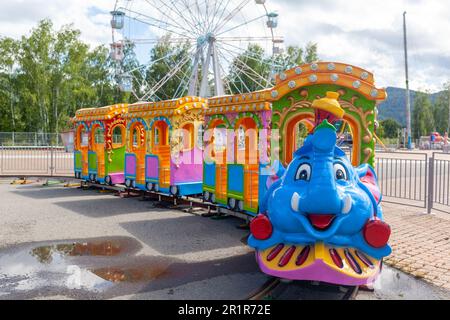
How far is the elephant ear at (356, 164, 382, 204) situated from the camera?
5.17 meters

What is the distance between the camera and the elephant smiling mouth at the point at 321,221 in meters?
4.34

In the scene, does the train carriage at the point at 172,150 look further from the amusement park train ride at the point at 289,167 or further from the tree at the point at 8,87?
the tree at the point at 8,87

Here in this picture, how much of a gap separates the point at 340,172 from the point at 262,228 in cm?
105

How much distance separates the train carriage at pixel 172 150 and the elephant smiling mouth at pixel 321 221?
6.32 meters

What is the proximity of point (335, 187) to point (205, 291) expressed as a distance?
6.39 feet

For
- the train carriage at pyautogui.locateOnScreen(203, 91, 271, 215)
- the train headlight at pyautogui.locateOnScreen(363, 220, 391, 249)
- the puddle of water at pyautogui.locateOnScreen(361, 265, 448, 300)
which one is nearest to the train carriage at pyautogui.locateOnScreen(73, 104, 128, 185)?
the train carriage at pyautogui.locateOnScreen(203, 91, 271, 215)

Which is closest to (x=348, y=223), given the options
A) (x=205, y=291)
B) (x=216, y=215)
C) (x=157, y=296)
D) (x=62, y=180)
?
(x=205, y=291)

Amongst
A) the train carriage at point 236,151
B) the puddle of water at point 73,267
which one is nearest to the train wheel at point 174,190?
the train carriage at point 236,151

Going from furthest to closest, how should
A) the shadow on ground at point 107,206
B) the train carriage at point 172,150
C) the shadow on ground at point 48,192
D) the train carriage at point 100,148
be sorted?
1. the train carriage at point 100,148
2. the shadow on ground at point 48,192
3. the train carriage at point 172,150
4. the shadow on ground at point 107,206

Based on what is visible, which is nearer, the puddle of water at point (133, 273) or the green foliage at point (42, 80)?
the puddle of water at point (133, 273)

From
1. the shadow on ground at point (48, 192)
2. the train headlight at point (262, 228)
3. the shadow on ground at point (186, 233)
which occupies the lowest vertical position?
the shadow on ground at point (186, 233)

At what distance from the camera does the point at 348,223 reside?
14.1 feet

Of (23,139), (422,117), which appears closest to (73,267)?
(23,139)
